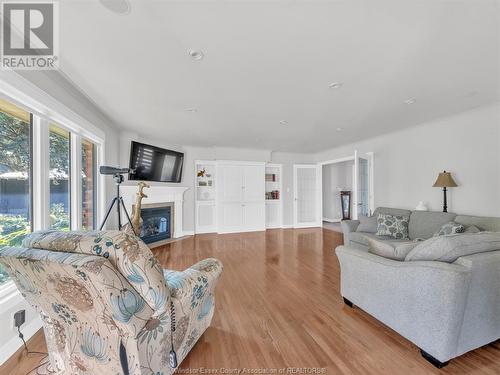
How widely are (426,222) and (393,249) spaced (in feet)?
6.97

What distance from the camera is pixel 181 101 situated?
8.98 feet

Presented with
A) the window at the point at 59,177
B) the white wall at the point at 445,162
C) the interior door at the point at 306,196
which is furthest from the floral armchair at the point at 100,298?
the interior door at the point at 306,196

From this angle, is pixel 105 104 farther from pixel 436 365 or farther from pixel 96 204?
pixel 436 365

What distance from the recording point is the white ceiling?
136 centimetres

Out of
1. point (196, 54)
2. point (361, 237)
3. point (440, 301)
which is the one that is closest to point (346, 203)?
point (361, 237)

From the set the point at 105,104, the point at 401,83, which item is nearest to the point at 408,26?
the point at 401,83

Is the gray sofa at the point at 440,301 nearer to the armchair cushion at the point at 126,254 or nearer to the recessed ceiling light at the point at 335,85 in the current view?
the armchair cushion at the point at 126,254

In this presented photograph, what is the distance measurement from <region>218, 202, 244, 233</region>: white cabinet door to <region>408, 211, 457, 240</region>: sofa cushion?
3.80 metres

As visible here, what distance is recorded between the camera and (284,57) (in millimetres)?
1811

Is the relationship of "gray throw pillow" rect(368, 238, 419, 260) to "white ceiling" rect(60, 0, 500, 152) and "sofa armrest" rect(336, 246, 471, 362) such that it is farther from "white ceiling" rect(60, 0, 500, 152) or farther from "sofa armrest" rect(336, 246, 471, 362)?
"white ceiling" rect(60, 0, 500, 152)

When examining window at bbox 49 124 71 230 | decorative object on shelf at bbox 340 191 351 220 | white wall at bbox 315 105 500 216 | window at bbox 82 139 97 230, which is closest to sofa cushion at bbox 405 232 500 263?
white wall at bbox 315 105 500 216

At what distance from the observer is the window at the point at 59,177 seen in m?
2.25

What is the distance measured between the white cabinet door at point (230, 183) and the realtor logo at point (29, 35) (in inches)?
161

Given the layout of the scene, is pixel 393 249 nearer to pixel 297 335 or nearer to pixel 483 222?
pixel 297 335
